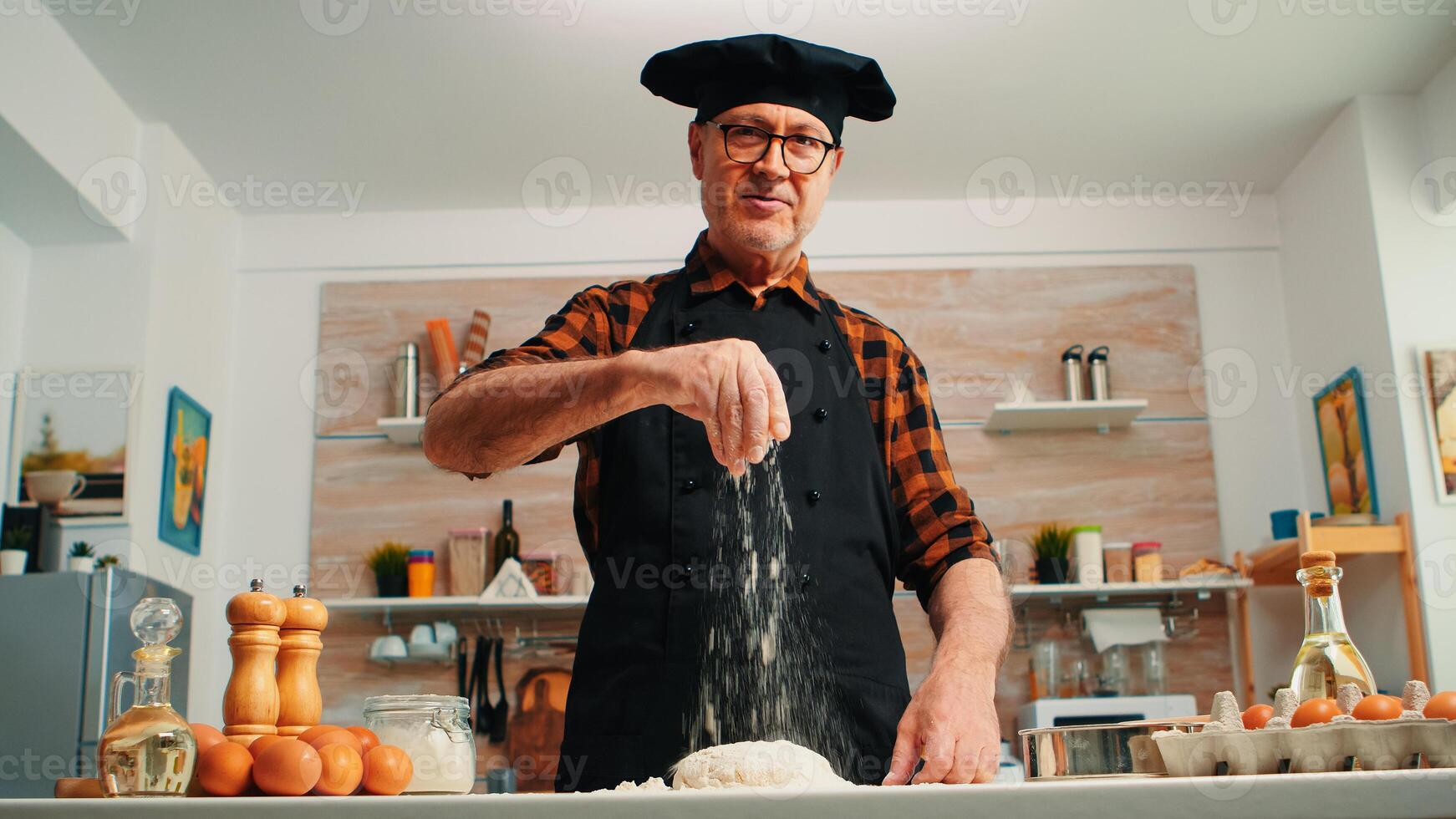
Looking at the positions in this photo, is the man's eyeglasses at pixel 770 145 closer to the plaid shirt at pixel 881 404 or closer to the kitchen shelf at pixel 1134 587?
the plaid shirt at pixel 881 404

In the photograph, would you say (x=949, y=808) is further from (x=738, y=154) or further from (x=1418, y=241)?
(x=1418, y=241)

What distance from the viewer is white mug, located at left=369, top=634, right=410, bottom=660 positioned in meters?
4.05

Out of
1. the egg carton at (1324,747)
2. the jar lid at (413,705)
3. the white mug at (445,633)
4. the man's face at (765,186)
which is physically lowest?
the egg carton at (1324,747)

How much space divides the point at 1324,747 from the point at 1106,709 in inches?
122

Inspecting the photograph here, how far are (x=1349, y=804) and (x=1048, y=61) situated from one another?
10.6ft

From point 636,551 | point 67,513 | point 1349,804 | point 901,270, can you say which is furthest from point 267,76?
point 1349,804

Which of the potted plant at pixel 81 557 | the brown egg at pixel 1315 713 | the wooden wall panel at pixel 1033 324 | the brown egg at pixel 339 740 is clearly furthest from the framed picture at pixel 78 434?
the brown egg at pixel 1315 713

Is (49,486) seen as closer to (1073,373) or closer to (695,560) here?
(695,560)

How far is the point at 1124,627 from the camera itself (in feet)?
13.1

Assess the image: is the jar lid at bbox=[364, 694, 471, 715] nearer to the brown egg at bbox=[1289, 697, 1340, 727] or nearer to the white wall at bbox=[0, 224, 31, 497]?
the brown egg at bbox=[1289, 697, 1340, 727]

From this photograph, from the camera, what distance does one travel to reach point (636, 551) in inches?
60.1

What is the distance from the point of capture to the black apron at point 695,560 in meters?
1.43

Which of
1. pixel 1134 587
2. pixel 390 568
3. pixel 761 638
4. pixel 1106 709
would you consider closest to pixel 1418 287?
pixel 1134 587

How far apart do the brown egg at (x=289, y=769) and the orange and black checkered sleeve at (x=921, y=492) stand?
0.89 m
